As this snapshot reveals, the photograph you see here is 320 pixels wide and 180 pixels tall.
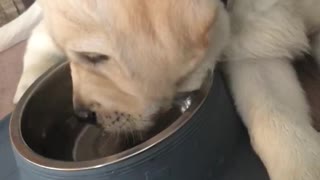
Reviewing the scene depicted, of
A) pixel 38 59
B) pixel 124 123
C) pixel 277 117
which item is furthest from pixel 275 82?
pixel 38 59

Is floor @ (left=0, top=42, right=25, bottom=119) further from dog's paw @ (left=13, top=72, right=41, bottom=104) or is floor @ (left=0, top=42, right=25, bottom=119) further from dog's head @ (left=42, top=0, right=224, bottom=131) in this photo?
dog's head @ (left=42, top=0, right=224, bottom=131)

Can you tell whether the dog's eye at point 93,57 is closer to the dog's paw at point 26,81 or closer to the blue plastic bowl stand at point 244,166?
the blue plastic bowl stand at point 244,166

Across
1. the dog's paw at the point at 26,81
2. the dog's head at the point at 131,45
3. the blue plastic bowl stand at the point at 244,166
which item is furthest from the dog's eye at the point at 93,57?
the dog's paw at the point at 26,81

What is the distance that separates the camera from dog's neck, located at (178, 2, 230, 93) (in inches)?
46.3

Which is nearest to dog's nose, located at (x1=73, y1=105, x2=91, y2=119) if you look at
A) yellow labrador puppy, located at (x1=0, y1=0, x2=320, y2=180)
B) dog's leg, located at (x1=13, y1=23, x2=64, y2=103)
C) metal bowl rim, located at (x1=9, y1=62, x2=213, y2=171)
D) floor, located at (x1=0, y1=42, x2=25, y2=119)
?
yellow labrador puppy, located at (x1=0, y1=0, x2=320, y2=180)

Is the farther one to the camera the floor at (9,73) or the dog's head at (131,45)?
the floor at (9,73)

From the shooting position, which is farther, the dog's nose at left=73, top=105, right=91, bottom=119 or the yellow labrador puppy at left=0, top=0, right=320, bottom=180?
the dog's nose at left=73, top=105, right=91, bottom=119

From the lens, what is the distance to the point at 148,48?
3.34ft

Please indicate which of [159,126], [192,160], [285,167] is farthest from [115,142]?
[285,167]

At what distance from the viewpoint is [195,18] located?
993 mm

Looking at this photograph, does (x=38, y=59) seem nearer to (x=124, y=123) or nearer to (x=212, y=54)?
(x=124, y=123)

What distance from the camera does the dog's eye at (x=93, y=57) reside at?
1096 mm

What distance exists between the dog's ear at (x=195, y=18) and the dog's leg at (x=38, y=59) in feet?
1.83

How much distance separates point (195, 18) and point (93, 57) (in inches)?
8.6
